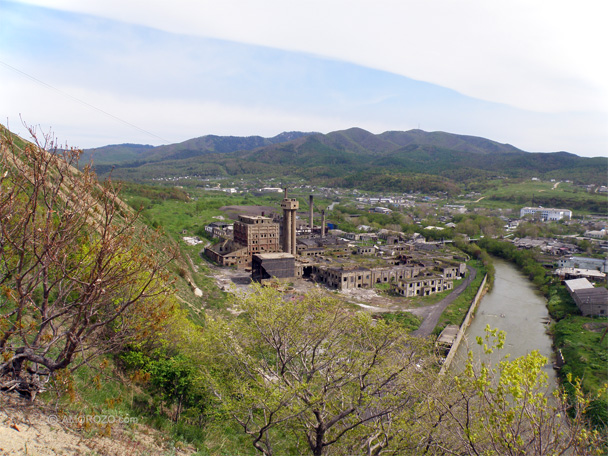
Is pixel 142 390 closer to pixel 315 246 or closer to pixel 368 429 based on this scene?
pixel 368 429

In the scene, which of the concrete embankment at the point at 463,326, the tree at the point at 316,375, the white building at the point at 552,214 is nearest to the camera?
the tree at the point at 316,375

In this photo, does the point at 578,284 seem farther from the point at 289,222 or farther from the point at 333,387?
the point at 333,387

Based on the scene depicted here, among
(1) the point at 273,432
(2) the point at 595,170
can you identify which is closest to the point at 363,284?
(1) the point at 273,432

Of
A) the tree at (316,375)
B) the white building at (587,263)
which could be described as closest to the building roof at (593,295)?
the white building at (587,263)

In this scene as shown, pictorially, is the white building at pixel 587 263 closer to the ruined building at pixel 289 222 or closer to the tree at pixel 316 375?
the ruined building at pixel 289 222

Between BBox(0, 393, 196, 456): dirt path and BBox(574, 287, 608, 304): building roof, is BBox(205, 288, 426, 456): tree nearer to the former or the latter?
BBox(0, 393, 196, 456): dirt path
